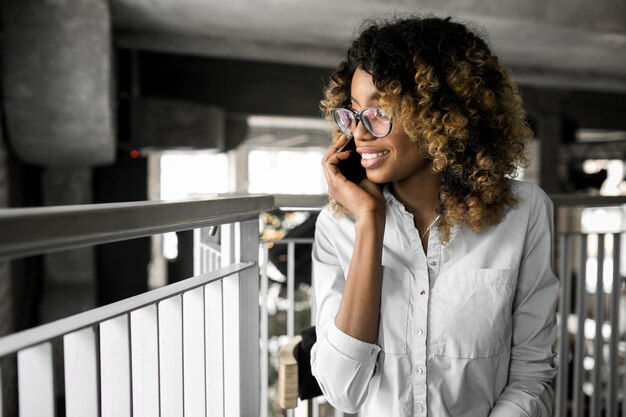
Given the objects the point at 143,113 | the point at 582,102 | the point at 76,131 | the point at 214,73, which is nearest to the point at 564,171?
the point at 582,102

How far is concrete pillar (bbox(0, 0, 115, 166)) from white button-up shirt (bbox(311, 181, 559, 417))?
153 inches

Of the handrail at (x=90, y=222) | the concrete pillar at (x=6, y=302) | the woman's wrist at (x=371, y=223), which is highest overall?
the handrail at (x=90, y=222)

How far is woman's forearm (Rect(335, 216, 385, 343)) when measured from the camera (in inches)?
42.9

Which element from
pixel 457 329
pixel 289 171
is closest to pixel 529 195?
pixel 457 329

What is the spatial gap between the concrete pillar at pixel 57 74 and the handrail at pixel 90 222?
153 inches

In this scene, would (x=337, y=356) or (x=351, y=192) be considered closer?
(x=337, y=356)

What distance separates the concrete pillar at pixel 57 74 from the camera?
13.6 feet

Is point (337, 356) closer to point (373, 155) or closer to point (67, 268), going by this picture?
point (373, 155)

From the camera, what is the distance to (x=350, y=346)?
1.08 metres

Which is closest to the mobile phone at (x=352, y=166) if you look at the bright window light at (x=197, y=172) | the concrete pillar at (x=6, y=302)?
the concrete pillar at (x=6, y=302)

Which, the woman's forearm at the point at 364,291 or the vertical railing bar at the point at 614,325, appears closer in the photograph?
the woman's forearm at the point at 364,291

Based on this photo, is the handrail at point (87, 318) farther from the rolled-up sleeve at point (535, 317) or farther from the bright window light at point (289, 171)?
the bright window light at point (289, 171)

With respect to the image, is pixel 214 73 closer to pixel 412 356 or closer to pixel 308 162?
pixel 412 356

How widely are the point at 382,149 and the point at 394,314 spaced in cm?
36
